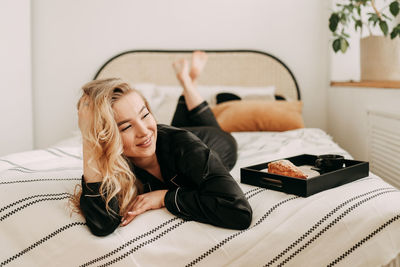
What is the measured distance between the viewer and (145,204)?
41.8 inches

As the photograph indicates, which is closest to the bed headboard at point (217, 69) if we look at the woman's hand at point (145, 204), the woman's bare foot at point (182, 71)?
the woman's bare foot at point (182, 71)

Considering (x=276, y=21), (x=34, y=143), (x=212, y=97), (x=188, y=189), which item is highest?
(x=276, y=21)

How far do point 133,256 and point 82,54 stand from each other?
2677 millimetres

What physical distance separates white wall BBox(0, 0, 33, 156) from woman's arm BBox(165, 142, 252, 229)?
2.36 meters

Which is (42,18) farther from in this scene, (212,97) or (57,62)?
(212,97)

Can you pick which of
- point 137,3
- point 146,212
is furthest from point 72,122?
point 146,212

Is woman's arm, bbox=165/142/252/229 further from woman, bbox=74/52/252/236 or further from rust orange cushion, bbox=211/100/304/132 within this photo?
rust orange cushion, bbox=211/100/304/132

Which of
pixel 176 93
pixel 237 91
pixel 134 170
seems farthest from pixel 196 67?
pixel 134 170

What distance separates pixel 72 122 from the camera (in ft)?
10.7

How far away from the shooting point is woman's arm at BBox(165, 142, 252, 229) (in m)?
0.96

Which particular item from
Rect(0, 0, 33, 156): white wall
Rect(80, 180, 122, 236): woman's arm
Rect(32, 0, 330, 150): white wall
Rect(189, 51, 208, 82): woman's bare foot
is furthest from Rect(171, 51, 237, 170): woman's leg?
Rect(0, 0, 33, 156): white wall

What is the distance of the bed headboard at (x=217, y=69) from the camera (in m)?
3.15

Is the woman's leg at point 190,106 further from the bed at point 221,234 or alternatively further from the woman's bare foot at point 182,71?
the bed at point 221,234

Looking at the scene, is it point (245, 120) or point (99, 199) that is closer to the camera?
point (99, 199)
